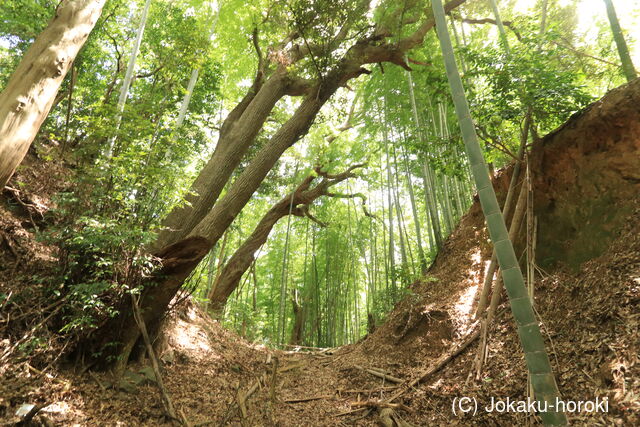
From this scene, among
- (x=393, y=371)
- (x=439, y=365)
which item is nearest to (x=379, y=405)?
(x=439, y=365)

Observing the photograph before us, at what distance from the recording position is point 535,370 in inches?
76.4

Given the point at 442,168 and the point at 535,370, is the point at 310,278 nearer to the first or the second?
the point at 442,168

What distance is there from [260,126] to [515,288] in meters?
3.62

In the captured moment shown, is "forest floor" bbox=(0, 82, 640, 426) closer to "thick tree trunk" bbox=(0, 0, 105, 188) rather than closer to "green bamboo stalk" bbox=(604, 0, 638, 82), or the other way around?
"thick tree trunk" bbox=(0, 0, 105, 188)

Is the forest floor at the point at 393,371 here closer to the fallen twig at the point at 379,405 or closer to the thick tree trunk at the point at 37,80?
A: the fallen twig at the point at 379,405

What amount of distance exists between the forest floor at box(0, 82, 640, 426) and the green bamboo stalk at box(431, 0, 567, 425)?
9.6 inches

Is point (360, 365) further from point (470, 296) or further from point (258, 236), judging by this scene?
point (258, 236)

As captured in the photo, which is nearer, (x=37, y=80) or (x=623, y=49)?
(x=37, y=80)

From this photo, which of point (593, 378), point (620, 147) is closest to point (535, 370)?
point (593, 378)

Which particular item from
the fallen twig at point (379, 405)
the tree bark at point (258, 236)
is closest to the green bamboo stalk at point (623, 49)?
the fallen twig at point (379, 405)

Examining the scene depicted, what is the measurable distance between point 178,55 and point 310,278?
28.0 feet

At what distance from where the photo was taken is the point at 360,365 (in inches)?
182

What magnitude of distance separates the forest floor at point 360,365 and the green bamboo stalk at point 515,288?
0.24m

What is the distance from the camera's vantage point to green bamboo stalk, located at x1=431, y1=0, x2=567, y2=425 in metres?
1.86
